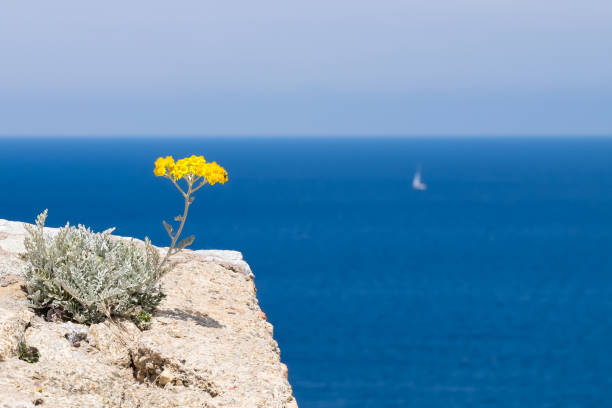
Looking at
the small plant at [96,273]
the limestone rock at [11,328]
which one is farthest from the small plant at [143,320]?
the limestone rock at [11,328]

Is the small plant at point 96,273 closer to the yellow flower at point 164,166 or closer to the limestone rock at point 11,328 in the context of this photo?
the yellow flower at point 164,166

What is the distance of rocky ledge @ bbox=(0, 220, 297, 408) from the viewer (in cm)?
734

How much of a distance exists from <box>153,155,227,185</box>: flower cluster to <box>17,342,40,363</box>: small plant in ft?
8.50

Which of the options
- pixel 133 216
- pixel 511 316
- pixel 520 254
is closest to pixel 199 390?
pixel 511 316

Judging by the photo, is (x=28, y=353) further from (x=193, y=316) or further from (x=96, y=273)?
(x=193, y=316)

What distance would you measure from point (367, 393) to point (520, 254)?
69586 millimetres

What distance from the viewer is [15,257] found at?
1077 cm

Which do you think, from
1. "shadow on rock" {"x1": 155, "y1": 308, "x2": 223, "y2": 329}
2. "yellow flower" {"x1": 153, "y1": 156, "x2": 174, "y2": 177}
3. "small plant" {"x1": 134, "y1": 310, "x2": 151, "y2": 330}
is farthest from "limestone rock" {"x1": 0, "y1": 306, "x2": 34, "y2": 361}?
"yellow flower" {"x1": 153, "y1": 156, "x2": 174, "y2": 177}

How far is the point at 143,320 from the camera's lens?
8977 mm

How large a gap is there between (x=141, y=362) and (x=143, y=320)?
2.78 feet

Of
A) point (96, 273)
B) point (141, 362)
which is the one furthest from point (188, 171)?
point (141, 362)

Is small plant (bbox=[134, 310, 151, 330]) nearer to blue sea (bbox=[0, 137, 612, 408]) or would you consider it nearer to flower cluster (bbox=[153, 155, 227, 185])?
flower cluster (bbox=[153, 155, 227, 185])

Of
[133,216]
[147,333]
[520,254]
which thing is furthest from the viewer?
[133,216]

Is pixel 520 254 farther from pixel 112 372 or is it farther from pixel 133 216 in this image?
pixel 112 372
